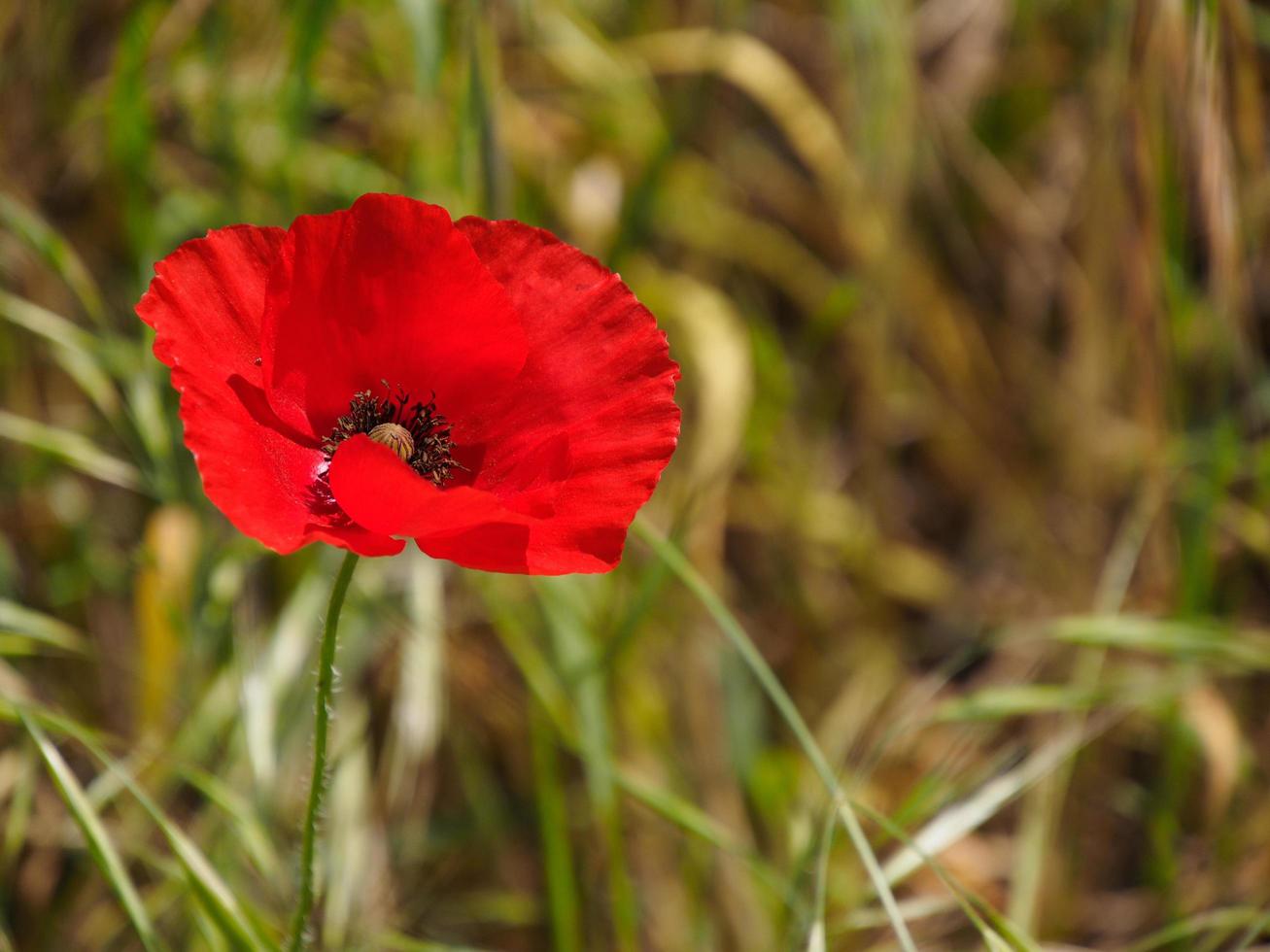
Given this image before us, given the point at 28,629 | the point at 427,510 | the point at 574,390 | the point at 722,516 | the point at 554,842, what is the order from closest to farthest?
1. the point at 427,510
2. the point at 574,390
3. the point at 28,629
4. the point at 554,842
5. the point at 722,516

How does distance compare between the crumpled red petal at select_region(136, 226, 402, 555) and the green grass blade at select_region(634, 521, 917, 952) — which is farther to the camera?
the green grass blade at select_region(634, 521, 917, 952)

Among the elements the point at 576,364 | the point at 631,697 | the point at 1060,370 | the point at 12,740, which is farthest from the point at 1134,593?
the point at 12,740

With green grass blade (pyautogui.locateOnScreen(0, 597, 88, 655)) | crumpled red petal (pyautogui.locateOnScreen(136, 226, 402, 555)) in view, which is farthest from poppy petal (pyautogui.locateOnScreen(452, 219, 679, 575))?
green grass blade (pyautogui.locateOnScreen(0, 597, 88, 655))

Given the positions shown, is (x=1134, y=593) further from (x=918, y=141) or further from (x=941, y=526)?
(x=918, y=141)

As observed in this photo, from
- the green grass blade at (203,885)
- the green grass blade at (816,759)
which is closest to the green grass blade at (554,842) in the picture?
the green grass blade at (816,759)

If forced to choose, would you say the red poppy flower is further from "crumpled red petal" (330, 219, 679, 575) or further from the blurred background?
the blurred background

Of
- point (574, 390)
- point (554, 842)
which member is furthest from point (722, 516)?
point (574, 390)

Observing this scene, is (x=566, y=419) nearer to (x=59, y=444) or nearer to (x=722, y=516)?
(x=59, y=444)

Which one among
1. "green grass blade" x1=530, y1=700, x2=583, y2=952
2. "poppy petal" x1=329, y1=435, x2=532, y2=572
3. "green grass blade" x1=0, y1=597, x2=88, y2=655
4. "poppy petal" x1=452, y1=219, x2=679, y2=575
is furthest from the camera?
"green grass blade" x1=530, y1=700, x2=583, y2=952
